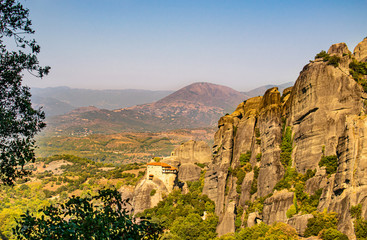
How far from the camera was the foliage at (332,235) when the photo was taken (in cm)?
2653

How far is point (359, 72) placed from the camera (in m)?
36.2

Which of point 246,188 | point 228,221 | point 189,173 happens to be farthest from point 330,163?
point 189,173

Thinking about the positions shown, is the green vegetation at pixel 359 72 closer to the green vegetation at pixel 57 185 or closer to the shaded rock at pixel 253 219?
the shaded rock at pixel 253 219

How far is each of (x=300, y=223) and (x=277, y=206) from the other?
4496 millimetres

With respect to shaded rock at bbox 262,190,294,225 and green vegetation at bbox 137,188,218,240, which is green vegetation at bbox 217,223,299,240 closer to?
shaded rock at bbox 262,190,294,225

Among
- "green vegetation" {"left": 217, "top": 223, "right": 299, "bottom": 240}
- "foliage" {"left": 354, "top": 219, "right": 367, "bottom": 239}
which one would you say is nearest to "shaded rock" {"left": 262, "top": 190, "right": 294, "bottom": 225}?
"green vegetation" {"left": 217, "top": 223, "right": 299, "bottom": 240}

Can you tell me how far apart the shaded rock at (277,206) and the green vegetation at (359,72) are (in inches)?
516

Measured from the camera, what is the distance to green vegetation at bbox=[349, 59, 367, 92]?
116 ft

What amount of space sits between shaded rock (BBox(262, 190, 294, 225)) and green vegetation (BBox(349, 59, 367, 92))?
1312 centimetres

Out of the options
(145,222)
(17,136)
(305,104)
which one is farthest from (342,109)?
(17,136)

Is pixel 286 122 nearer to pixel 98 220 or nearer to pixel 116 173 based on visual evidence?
pixel 98 220

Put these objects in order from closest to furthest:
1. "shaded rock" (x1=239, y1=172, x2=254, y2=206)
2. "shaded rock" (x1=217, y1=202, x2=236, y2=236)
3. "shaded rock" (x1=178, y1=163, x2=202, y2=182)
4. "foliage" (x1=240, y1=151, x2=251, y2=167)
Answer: "shaded rock" (x1=217, y1=202, x2=236, y2=236) → "shaded rock" (x1=239, y1=172, x2=254, y2=206) → "foliage" (x1=240, y1=151, x2=251, y2=167) → "shaded rock" (x1=178, y1=163, x2=202, y2=182)

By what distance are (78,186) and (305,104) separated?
7154 cm

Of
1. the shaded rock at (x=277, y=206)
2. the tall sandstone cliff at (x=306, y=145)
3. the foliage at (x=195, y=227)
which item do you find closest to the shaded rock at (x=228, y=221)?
the tall sandstone cliff at (x=306, y=145)
